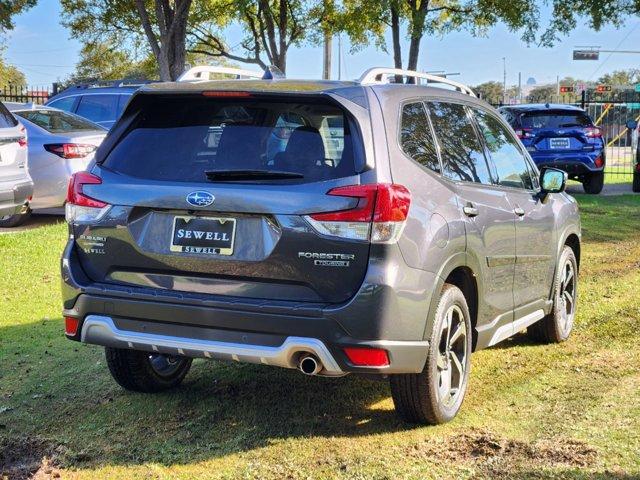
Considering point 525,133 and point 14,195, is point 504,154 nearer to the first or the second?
point 14,195

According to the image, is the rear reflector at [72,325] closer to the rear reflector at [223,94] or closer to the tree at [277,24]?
the rear reflector at [223,94]

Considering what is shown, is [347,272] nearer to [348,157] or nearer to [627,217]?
[348,157]

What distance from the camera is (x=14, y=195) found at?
1010cm

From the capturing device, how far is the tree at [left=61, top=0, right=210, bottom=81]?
19359 mm

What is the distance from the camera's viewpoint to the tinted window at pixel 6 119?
10.5 metres

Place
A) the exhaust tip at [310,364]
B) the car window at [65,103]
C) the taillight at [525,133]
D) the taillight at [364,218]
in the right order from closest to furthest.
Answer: the taillight at [364,218] → the exhaust tip at [310,364] → the car window at [65,103] → the taillight at [525,133]

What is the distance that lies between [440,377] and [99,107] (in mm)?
12608

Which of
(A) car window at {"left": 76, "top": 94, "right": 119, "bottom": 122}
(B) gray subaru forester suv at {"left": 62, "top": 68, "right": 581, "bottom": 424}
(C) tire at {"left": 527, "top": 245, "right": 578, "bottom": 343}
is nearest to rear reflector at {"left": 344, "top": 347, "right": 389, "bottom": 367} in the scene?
(B) gray subaru forester suv at {"left": 62, "top": 68, "right": 581, "bottom": 424}

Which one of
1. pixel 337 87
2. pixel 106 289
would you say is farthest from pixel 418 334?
pixel 106 289

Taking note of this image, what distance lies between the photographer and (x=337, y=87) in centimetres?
436

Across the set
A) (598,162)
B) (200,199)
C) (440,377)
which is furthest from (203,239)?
(598,162)

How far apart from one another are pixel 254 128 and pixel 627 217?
10936 mm

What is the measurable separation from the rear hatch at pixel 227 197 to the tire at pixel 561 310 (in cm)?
282

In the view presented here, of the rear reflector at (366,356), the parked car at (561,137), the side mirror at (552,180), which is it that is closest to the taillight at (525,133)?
the parked car at (561,137)
